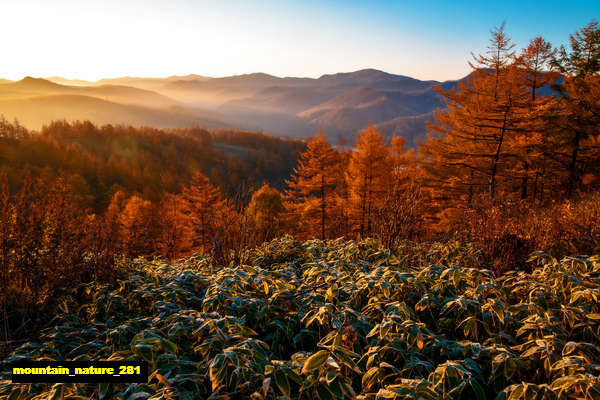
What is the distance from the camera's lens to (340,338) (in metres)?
1.80

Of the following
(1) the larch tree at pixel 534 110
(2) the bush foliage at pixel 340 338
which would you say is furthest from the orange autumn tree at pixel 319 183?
(2) the bush foliage at pixel 340 338

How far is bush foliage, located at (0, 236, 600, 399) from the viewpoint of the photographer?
1.62 m

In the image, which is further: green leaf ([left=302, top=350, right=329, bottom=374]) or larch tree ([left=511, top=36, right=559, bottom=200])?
larch tree ([left=511, top=36, right=559, bottom=200])

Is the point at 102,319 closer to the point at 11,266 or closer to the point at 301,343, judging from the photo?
the point at 11,266

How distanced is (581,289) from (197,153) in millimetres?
105127

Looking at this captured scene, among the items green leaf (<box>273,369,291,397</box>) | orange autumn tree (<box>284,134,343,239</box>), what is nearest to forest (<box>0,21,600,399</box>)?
green leaf (<box>273,369,291,397</box>)

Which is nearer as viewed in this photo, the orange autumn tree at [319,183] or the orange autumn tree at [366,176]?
the orange autumn tree at [366,176]

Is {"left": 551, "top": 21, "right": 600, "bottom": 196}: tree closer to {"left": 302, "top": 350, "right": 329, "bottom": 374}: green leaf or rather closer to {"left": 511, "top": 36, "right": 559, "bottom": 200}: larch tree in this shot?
{"left": 511, "top": 36, "right": 559, "bottom": 200}: larch tree

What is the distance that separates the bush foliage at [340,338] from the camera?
1.62m

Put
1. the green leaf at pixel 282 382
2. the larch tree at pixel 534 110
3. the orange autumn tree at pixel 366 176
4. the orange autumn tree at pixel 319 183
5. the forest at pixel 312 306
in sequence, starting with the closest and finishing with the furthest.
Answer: the green leaf at pixel 282 382 → the forest at pixel 312 306 → the larch tree at pixel 534 110 → the orange autumn tree at pixel 366 176 → the orange autumn tree at pixel 319 183

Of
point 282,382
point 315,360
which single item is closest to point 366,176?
point 315,360

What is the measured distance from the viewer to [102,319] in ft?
9.19

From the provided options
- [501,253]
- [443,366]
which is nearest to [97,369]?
[443,366]

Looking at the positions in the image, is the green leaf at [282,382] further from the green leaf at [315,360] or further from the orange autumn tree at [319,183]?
the orange autumn tree at [319,183]
